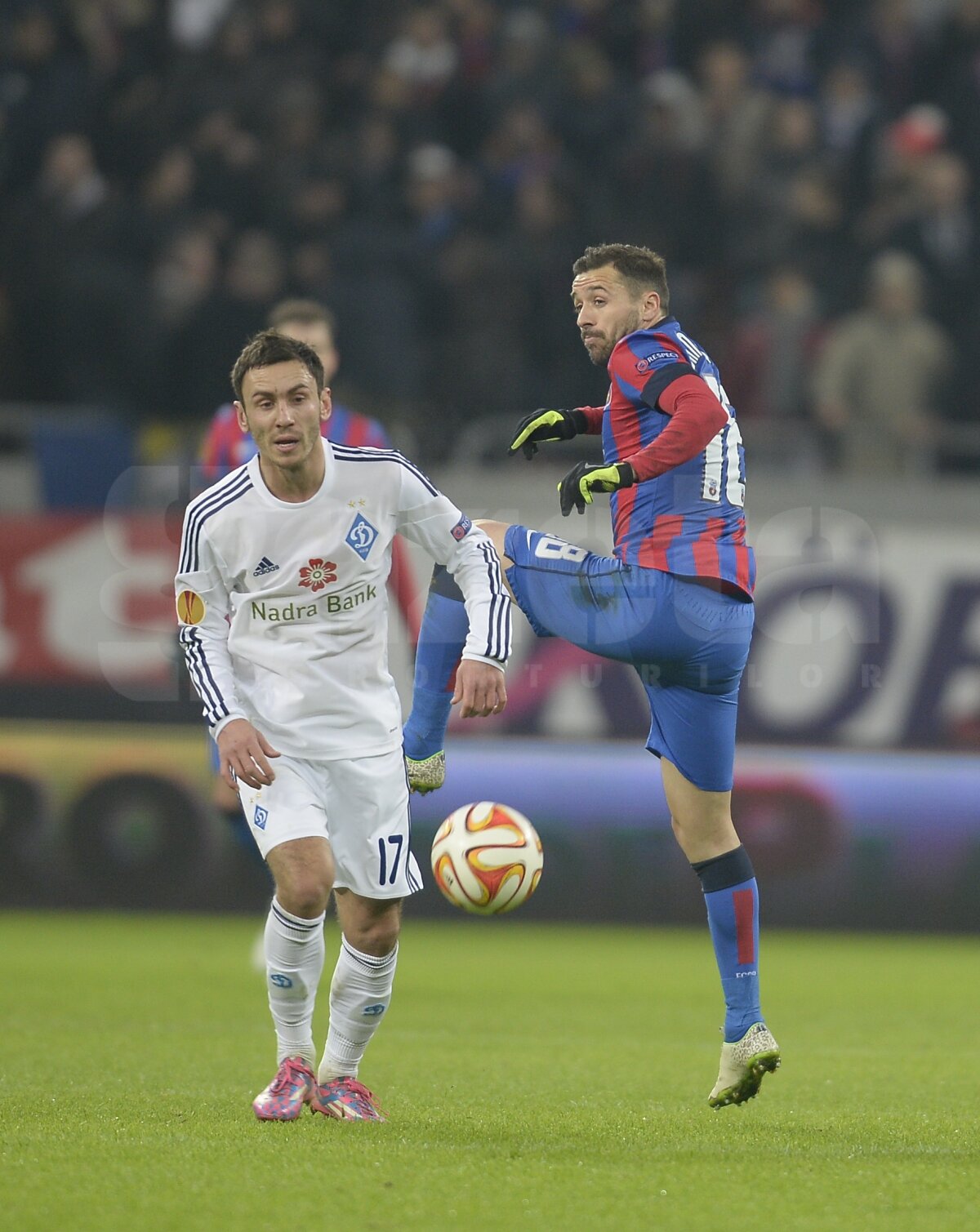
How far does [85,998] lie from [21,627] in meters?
3.67

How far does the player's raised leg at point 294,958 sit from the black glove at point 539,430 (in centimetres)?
143

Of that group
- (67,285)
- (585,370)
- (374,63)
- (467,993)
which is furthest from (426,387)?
(467,993)

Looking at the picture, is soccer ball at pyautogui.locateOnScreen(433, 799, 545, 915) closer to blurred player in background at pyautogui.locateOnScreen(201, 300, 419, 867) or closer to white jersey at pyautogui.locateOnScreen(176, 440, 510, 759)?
white jersey at pyautogui.locateOnScreen(176, 440, 510, 759)

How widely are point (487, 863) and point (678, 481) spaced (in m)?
1.29

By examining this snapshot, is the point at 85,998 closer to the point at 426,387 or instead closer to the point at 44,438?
the point at 44,438

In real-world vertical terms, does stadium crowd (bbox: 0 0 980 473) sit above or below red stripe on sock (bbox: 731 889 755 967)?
above

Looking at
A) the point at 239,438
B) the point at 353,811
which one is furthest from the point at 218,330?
the point at 353,811

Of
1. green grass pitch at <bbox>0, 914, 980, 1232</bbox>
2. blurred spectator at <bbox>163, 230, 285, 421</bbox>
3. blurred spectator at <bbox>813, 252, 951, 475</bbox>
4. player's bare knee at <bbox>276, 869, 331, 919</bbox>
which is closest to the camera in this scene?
green grass pitch at <bbox>0, 914, 980, 1232</bbox>

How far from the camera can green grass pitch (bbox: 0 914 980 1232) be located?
4.08m

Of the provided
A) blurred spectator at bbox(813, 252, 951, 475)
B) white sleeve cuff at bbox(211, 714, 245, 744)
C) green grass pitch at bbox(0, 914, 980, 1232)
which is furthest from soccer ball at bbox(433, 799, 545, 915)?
blurred spectator at bbox(813, 252, 951, 475)

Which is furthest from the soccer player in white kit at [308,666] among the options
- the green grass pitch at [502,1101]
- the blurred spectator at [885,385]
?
the blurred spectator at [885,385]

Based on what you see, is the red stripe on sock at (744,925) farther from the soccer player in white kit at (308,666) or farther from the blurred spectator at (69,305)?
the blurred spectator at (69,305)

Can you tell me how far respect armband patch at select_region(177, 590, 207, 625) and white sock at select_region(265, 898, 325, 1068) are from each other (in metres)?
0.81

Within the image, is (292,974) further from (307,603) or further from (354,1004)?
(307,603)
